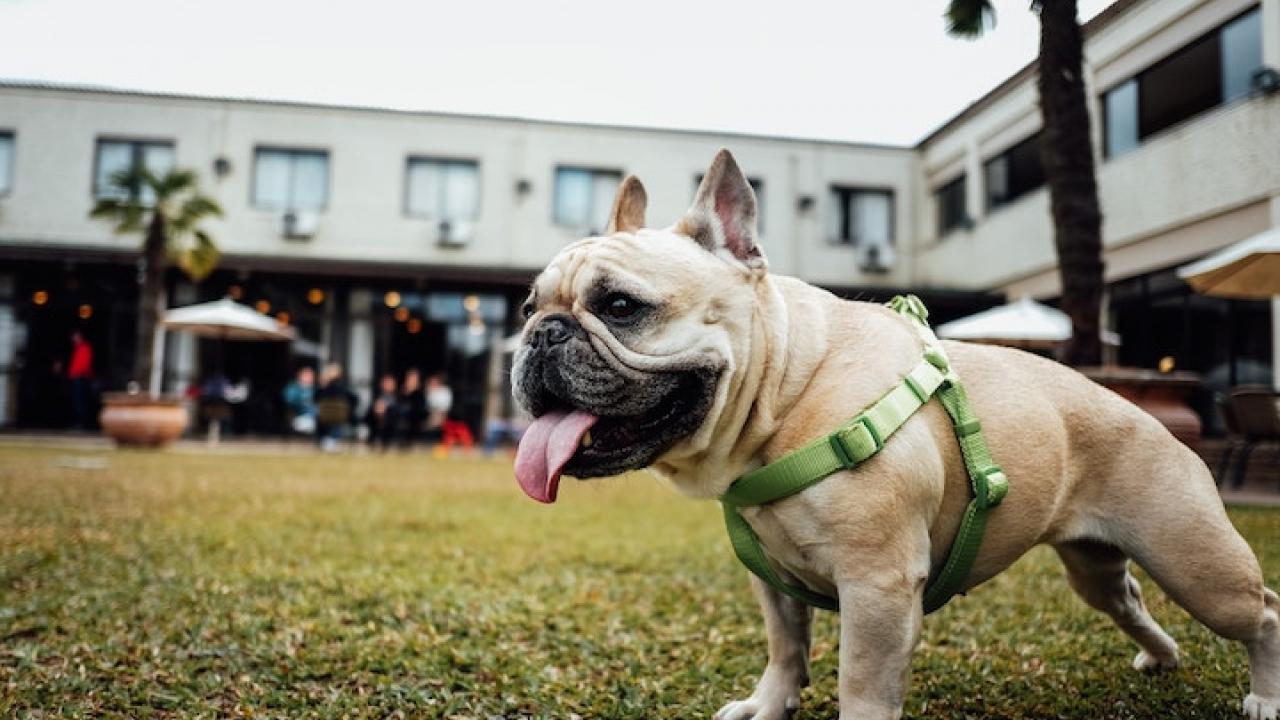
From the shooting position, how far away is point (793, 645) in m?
2.45

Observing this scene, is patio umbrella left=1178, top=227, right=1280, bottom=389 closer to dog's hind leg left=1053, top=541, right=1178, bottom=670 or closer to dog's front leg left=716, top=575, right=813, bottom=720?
dog's hind leg left=1053, top=541, right=1178, bottom=670

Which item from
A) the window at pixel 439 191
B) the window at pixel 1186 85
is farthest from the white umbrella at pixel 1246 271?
the window at pixel 439 191

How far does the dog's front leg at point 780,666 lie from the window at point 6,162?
2723 cm

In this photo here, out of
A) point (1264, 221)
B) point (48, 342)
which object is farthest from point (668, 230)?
point (48, 342)

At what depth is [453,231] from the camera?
2339 centimetres

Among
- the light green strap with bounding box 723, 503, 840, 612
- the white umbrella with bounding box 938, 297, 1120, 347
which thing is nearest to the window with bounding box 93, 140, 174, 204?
the white umbrella with bounding box 938, 297, 1120, 347

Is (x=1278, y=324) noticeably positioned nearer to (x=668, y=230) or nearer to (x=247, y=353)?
(x=668, y=230)

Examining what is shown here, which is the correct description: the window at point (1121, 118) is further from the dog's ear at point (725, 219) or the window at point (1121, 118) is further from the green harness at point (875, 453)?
the dog's ear at point (725, 219)

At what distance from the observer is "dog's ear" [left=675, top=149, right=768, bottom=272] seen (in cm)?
224

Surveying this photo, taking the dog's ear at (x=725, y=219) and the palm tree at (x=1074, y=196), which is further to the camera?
the palm tree at (x=1074, y=196)

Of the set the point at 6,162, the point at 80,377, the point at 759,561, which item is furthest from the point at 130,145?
the point at 759,561

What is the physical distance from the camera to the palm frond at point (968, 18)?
21.6 ft

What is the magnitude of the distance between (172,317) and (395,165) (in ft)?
24.9

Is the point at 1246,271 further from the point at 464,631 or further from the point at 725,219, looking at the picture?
the point at 464,631
